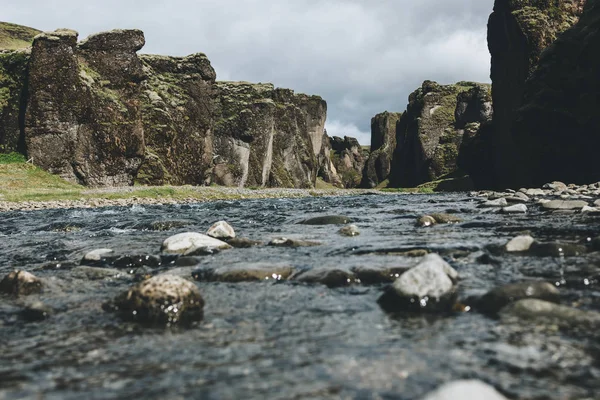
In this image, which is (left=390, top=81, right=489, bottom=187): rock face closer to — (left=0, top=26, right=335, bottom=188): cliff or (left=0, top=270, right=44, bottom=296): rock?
(left=0, top=26, right=335, bottom=188): cliff

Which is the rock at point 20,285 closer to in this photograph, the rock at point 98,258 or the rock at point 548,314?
the rock at point 98,258

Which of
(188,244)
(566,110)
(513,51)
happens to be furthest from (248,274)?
(513,51)

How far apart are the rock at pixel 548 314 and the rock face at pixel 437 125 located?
14195 cm

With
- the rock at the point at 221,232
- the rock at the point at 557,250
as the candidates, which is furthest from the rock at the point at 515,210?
the rock at the point at 221,232

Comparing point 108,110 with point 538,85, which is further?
point 108,110

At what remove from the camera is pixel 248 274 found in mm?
6000

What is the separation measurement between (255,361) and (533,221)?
395 inches

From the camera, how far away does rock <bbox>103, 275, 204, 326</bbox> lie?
168 inches

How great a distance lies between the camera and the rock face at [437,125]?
142000 millimetres

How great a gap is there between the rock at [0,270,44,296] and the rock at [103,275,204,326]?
1761 mm

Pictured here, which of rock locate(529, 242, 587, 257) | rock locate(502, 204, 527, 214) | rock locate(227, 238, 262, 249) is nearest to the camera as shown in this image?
rock locate(529, 242, 587, 257)

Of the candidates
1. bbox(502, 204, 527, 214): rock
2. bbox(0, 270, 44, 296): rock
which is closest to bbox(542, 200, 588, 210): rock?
bbox(502, 204, 527, 214): rock

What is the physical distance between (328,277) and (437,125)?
15562 cm

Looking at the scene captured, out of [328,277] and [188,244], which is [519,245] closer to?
[328,277]
